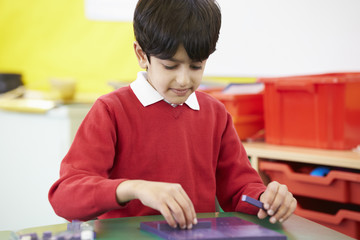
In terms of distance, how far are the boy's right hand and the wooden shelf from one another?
3.21 ft

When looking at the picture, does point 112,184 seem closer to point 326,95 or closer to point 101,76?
point 326,95

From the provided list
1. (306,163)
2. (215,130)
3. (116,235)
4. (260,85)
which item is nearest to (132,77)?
(260,85)

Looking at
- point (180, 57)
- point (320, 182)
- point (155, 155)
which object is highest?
point (180, 57)

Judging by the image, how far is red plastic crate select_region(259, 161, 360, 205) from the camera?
1767 millimetres

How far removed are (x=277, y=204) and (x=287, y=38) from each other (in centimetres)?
144

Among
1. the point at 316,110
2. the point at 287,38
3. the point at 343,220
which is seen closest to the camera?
the point at 343,220

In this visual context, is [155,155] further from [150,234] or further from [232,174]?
[150,234]

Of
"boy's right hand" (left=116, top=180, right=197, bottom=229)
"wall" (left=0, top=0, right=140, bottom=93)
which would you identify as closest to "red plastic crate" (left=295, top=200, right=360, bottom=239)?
"boy's right hand" (left=116, top=180, right=197, bottom=229)

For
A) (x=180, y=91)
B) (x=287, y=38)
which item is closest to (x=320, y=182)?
(x=287, y=38)

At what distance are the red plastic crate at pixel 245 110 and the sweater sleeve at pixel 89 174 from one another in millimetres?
1017

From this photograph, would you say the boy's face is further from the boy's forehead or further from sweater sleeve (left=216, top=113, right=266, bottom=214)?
sweater sleeve (left=216, top=113, right=266, bottom=214)

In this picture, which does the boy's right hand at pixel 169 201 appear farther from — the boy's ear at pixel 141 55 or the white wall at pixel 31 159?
the white wall at pixel 31 159

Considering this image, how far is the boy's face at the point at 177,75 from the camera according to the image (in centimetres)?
107

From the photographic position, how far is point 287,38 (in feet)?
7.69
